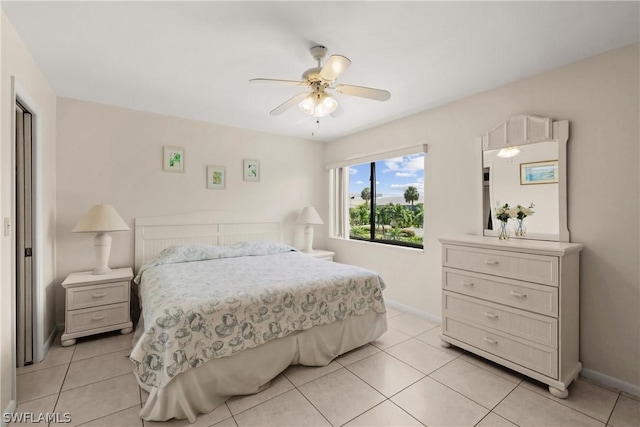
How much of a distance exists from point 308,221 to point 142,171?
217 centimetres

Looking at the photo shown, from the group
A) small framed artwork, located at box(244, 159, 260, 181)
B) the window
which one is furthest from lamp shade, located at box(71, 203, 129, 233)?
the window

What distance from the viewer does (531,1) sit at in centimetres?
160

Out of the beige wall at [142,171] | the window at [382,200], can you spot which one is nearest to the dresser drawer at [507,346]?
the window at [382,200]

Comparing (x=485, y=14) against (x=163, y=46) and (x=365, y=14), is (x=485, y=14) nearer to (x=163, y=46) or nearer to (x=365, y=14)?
(x=365, y=14)

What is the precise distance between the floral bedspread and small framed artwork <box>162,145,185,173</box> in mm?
1012

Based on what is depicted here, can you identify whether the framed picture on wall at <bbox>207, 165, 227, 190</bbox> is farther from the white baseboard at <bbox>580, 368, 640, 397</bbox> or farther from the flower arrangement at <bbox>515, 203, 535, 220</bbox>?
the white baseboard at <bbox>580, 368, 640, 397</bbox>

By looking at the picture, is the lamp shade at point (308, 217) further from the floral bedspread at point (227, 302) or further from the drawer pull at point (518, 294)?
the drawer pull at point (518, 294)

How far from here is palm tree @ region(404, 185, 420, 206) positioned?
3.72 m

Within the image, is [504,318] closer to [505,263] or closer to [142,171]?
[505,263]

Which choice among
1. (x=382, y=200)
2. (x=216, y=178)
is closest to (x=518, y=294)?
(x=382, y=200)

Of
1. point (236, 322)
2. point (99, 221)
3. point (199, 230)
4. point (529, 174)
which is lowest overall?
point (236, 322)

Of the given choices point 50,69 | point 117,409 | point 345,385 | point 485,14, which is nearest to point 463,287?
point 345,385

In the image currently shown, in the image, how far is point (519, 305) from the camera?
7.10 ft

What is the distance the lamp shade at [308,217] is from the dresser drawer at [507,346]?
221 cm
